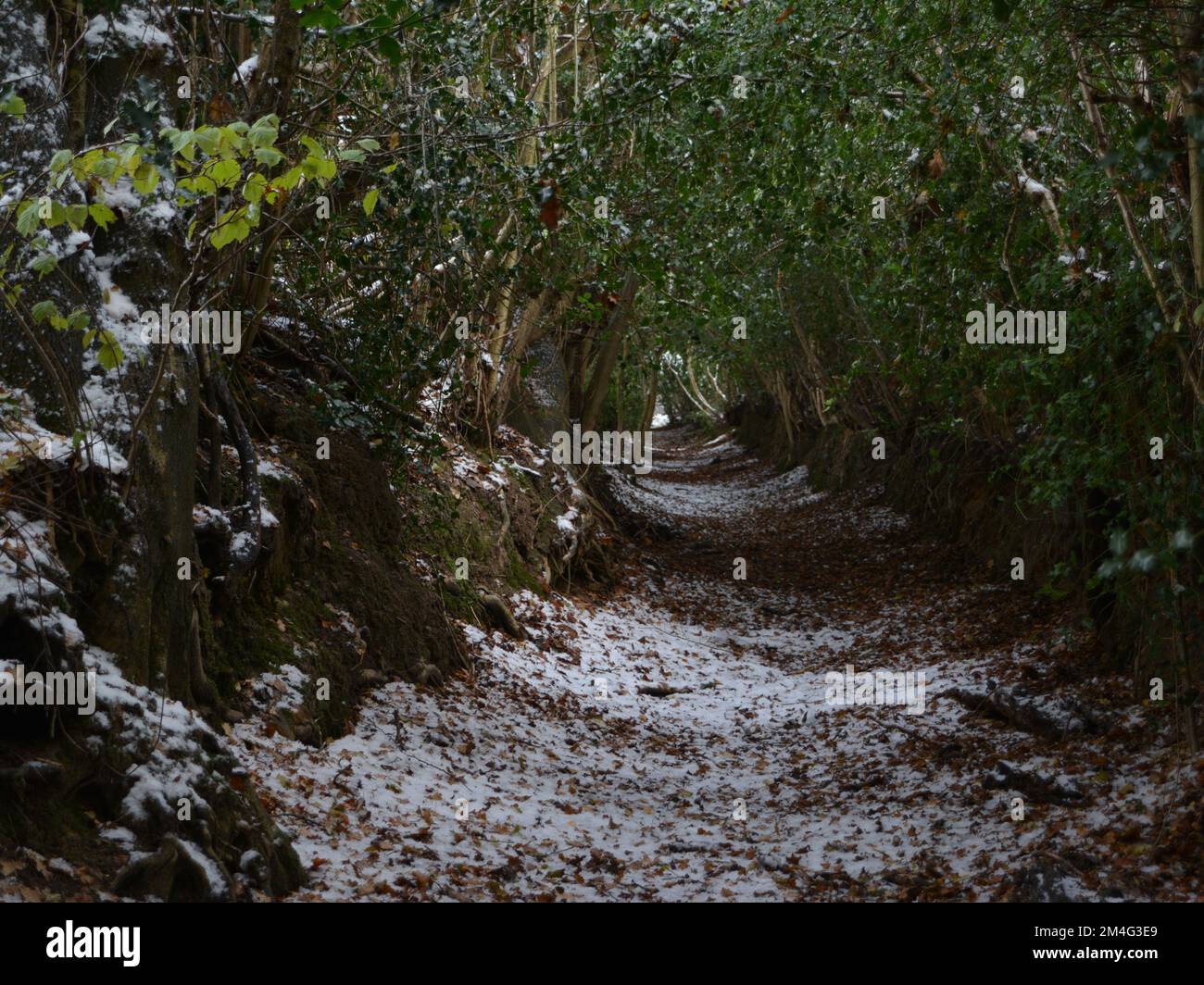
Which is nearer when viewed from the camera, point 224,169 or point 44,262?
point 224,169

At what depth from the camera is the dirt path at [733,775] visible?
5.66 metres

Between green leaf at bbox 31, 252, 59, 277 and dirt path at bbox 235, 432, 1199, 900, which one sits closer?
green leaf at bbox 31, 252, 59, 277

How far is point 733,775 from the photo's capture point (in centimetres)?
816

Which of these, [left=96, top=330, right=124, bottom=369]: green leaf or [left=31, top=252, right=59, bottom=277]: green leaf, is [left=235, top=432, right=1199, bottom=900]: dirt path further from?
[left=31, top=252, right=59, bottom=277]: green leaf

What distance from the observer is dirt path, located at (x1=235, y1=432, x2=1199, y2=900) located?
5660 millimetres

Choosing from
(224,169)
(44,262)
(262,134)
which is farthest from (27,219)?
(262,134)

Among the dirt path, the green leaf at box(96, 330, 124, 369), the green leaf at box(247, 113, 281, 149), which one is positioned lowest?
the dirt path

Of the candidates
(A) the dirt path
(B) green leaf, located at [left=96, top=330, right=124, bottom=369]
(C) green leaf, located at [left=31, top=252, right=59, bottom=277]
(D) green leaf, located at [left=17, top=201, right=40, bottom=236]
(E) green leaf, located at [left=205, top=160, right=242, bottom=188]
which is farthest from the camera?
(A) the dirt path

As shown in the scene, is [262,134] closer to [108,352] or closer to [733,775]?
[108,352]

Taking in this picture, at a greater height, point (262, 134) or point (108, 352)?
point (262, 134)

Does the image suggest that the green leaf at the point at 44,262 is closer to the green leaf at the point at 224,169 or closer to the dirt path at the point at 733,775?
the green leaf at the point at 224,169

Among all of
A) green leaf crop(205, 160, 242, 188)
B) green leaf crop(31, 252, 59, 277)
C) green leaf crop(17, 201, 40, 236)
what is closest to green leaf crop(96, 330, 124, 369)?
green leaf crop(31, 252, 59, 277)

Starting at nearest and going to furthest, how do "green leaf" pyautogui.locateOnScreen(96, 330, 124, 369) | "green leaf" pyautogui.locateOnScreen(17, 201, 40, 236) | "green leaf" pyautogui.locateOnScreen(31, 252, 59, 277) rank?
"green leaf" pyautogui.locateOnScreen(17, 201, 40, 236), "green leaf" pyautogui.locateOnScreen(31, 252, 59, 277), "green leaf" pyautogui.locateOnScreen(96, 330, 124, 369)

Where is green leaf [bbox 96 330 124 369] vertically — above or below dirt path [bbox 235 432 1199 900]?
above
